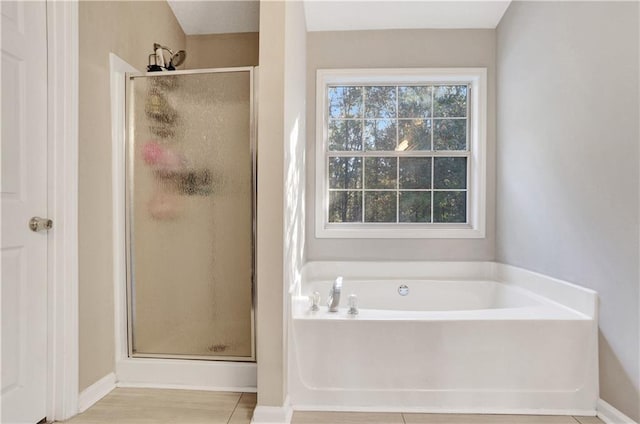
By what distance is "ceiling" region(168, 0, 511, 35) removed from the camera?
252 cm

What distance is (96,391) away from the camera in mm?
1834

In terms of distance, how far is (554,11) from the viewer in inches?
79.7

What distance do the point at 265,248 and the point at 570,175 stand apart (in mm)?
1640

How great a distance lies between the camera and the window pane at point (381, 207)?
287 centimetres

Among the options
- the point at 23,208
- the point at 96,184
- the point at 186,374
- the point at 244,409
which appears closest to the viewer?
the point at 23,208

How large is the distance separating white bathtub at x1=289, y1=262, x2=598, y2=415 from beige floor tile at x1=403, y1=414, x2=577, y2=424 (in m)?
0.03

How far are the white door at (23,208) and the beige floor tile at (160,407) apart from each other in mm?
240

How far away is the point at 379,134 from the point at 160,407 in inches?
91.4

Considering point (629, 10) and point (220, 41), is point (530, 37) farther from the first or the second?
point (220, 41)

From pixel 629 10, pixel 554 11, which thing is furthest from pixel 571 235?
pixel 554 11

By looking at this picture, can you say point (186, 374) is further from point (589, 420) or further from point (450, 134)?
point (450, 134)

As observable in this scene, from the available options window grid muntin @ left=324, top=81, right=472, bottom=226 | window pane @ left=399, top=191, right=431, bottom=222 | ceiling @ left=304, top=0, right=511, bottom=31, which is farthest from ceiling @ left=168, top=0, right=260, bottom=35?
window pane @ left=399, top=191, right=431, bottom=222

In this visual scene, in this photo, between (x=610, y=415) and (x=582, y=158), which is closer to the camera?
(x=610, y=415)

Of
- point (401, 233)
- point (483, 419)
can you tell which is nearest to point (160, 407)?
point (483, 419)
